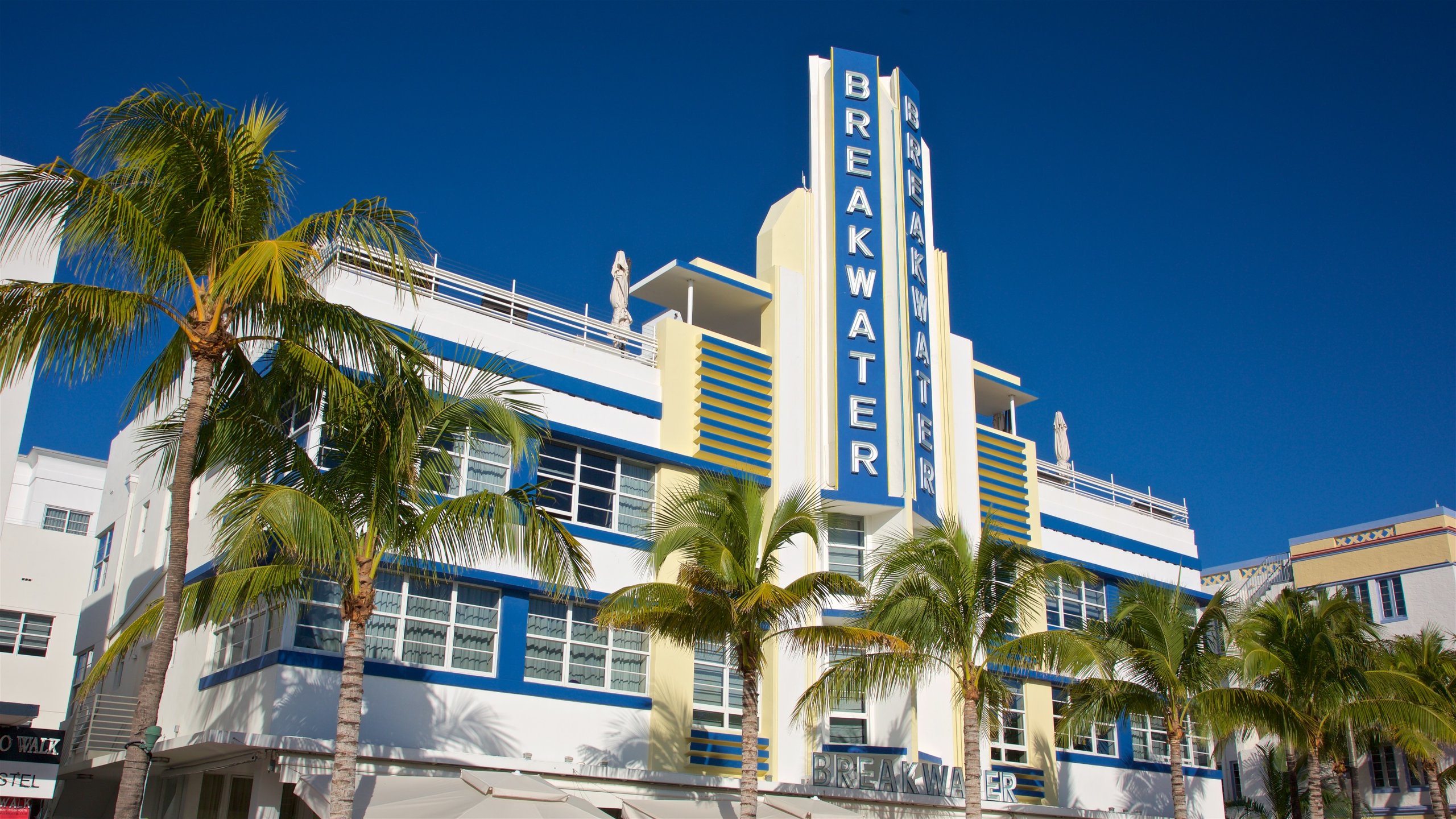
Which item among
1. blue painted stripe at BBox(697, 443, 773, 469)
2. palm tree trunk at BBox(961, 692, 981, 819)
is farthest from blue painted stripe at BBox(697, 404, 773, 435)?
palm tree trunk at BBox(961, 692, 981, 819)

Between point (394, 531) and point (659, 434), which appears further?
point (659, 434)

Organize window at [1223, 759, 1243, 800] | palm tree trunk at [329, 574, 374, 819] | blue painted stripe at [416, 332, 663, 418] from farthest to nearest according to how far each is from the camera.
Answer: window at [1223, 759, 1243, 800] → blue painted stripe at [416, 332, 663, 418] → palm tree trunk at [329, 574, 374, 819]

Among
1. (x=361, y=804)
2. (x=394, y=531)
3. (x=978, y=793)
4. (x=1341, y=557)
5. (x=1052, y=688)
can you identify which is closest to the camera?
(x=394, y=531)

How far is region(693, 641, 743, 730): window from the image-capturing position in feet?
87.7

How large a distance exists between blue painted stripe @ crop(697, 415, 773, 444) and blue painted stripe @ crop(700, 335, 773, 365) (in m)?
1.76

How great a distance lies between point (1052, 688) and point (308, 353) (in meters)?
25.5

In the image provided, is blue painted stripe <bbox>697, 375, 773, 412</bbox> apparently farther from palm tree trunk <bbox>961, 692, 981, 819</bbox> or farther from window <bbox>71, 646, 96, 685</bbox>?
window <bbox>71, 646, 96, 685</bbox>

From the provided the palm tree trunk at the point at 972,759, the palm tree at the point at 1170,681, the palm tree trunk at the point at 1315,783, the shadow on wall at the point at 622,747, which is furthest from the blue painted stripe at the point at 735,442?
the palm tree trunk at the point at 1315,783

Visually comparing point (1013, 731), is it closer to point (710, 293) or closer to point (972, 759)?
point (972, 759)

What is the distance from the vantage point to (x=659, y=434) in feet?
92.6

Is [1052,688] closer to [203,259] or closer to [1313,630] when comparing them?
[1313,630]

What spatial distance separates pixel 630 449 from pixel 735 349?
406cm

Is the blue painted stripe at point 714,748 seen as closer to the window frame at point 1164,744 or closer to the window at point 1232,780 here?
the window frame at point 1164,744

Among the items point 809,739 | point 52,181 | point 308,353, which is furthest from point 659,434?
point 52,181
